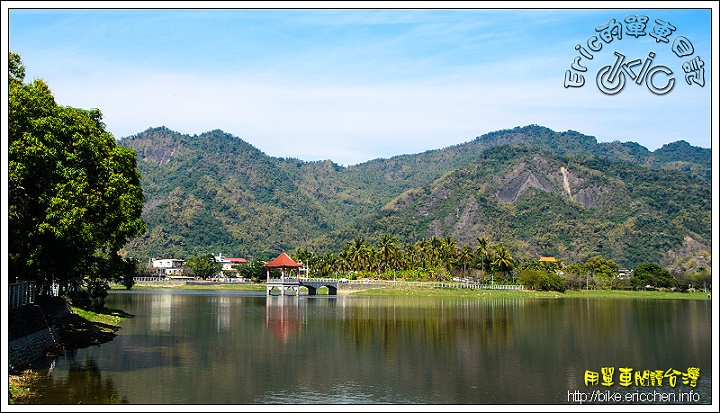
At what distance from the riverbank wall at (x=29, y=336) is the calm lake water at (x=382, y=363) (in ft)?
3.42

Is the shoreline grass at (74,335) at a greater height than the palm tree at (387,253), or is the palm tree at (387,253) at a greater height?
the palm tree at (387,253)

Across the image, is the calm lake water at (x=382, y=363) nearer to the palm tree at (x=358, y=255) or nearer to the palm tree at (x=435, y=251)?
the palm tree at (x=435, y=251)

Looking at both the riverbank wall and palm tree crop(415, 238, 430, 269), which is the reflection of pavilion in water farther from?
palm tree crop(415, 238, 430, 269)

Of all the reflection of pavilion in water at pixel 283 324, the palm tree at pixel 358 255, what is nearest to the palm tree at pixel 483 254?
the palm tree at pixel 358 255

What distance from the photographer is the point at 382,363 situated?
3198 centimetres

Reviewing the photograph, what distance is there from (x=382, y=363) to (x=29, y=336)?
15.4 metres

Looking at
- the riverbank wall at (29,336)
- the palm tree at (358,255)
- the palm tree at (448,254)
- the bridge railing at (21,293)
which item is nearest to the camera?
the riverbank wall at (29,336)

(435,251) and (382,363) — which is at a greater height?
(435,251)

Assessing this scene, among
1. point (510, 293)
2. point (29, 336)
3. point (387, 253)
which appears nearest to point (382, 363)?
point (29, 336)

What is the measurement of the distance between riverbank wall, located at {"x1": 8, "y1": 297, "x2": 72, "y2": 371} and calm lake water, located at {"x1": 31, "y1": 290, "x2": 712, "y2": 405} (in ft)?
3.42

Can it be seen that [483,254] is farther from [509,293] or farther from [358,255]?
[358,255]

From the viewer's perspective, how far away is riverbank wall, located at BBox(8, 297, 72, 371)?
85.0ft

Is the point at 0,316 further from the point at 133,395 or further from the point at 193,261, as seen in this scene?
the point at 193,261

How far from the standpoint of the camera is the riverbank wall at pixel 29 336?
25.9m
